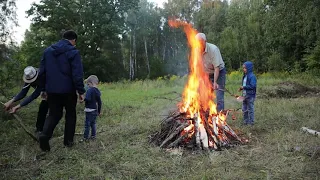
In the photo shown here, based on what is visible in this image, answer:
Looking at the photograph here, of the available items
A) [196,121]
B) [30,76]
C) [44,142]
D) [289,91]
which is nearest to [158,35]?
[289,91]

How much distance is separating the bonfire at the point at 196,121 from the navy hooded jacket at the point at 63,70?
1.86m

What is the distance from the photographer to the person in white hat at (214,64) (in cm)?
639

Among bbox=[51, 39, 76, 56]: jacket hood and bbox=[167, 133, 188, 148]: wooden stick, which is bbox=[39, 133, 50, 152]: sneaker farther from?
bbox=[167, 133, 188, 148]: wooden stick

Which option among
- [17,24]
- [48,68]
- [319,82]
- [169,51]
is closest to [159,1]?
[169,51]

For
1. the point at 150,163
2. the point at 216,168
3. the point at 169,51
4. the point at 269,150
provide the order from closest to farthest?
1. the point at 216,168
2. the point at 150,163
3. the point at 269,150
4. the point at 169,51

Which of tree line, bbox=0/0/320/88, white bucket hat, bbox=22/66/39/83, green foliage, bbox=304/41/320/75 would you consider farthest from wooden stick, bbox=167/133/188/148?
green foliage, bbox=304/41/320/75

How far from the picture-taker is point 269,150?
499 cm

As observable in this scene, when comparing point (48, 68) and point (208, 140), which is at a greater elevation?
point (48, 68)

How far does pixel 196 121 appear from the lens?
18.2 ft

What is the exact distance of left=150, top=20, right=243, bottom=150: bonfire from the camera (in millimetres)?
5406

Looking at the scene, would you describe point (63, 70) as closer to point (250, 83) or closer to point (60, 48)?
point (60, 48)

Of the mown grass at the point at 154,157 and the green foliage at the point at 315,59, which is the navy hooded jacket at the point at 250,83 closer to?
the mown grass at the point at 154,157

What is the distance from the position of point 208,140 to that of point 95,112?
7.84 ft

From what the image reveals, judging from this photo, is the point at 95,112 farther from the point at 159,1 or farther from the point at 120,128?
the point at 159,1
